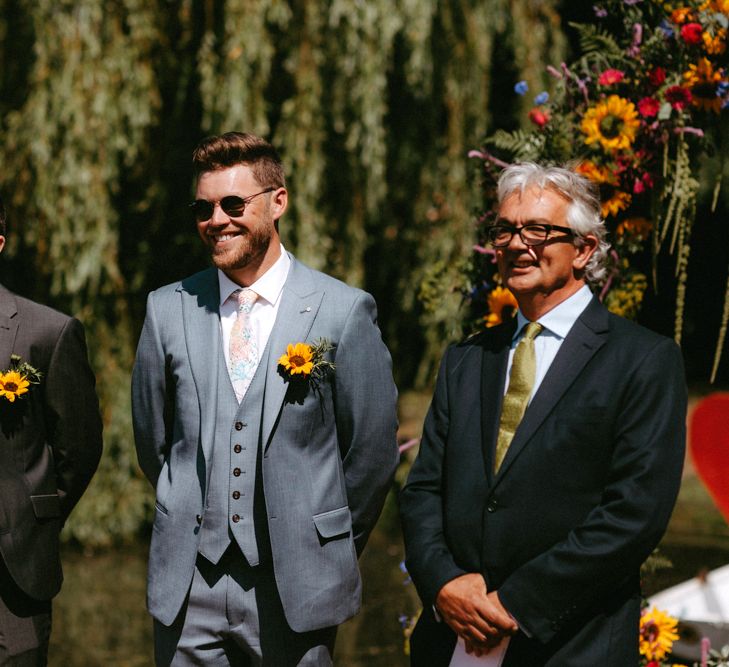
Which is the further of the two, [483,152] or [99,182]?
[99,182]

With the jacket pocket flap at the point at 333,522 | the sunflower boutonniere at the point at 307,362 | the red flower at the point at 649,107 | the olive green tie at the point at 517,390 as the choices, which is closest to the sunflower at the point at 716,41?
the red flower at the point at 649,107

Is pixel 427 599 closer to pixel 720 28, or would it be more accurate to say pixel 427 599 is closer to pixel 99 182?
pixel 720 28

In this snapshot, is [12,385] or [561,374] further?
[12,385]

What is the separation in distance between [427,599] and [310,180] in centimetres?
412

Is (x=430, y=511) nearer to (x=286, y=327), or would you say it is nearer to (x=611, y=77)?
(x=286, y=327)

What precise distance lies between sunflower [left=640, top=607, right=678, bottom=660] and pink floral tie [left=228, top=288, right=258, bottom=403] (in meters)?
1.52

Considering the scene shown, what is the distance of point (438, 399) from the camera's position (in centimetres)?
268

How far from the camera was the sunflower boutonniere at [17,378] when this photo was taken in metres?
2.84

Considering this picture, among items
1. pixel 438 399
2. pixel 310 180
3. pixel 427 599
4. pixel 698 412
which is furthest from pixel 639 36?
pixel 310 180

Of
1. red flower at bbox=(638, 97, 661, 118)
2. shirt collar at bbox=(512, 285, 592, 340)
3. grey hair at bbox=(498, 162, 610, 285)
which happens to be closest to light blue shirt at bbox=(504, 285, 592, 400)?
shirt collar at bbox=(512, 285, 592, 340)

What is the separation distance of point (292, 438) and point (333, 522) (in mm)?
239

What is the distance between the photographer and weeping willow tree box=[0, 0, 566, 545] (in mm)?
6242

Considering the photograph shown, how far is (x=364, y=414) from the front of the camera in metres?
2.82

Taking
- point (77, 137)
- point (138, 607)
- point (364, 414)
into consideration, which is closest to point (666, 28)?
point (364, 414)
